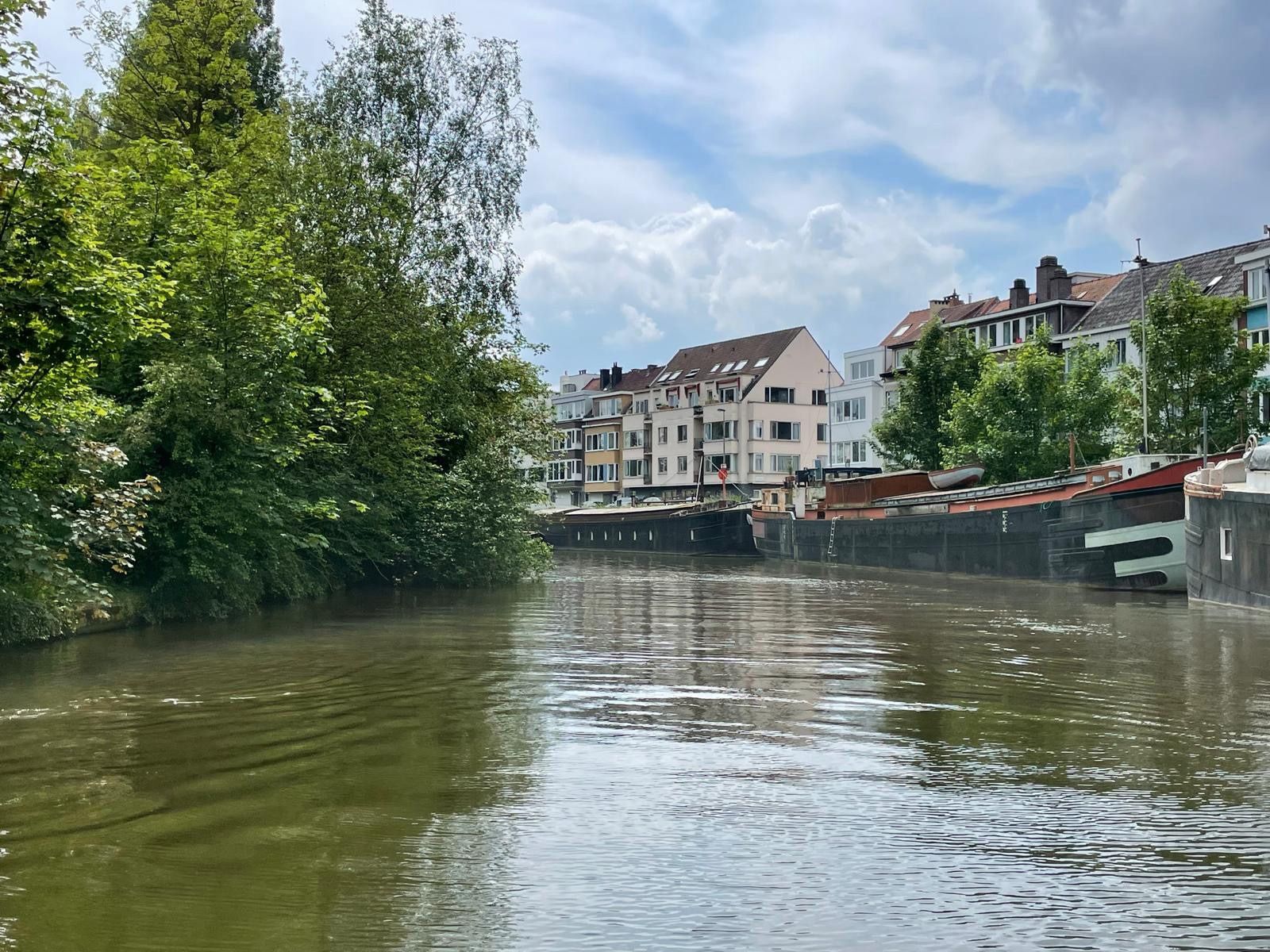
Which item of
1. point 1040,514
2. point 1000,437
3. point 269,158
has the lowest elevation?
point 1040,514

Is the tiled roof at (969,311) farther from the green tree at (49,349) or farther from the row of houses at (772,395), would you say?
the green tree at (49,349)

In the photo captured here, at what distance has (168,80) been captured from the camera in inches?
1259

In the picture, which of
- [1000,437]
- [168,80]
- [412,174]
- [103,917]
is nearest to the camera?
[103,917]

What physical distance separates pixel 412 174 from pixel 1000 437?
2761cm

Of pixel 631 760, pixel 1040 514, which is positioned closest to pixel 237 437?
pixel 631 760

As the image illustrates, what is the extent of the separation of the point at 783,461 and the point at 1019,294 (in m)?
26.9

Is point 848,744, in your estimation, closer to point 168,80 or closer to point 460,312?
point 460,312

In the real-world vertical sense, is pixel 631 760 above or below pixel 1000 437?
below

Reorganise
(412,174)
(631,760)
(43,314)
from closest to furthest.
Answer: (631,760) < (43,314) < (412,174)

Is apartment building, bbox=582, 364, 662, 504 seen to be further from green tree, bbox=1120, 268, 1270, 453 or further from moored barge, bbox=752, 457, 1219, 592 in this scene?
green tree, bbox=1120, 268, 1270, 453

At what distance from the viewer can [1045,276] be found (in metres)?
72.9

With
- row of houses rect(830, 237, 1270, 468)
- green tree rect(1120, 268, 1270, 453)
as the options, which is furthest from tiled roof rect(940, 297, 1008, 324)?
green tree rect(1120, 268, 1270, 453)

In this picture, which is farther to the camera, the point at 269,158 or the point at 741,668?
the point at 269,158

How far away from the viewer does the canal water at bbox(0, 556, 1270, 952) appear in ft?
19.7
